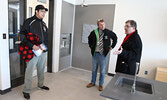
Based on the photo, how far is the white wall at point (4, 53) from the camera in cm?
218

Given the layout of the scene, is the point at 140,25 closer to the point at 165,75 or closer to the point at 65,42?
the point at 165,75

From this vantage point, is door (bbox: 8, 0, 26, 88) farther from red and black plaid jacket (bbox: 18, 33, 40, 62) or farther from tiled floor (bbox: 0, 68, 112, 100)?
red and black plaid jacket (bbox: 18, 33, 40, 62)

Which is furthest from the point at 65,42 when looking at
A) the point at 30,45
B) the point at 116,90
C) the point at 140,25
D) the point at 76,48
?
the point at 116,90

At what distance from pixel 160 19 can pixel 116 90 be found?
274 cm

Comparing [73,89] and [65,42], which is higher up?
[65,42]

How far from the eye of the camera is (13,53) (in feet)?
8.52

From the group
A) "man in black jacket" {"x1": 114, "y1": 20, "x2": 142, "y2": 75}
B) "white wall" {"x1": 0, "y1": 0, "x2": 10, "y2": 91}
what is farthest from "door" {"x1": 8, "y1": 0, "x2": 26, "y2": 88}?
"man in black jacket" {"x1": 114, "y1": 20, "x2": 142, "y2": 75}

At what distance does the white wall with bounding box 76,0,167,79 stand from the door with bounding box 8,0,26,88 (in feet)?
7.89

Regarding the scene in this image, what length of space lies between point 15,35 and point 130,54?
225 cm

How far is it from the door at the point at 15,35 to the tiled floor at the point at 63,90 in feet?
0.77

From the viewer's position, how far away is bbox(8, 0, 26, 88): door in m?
2.47

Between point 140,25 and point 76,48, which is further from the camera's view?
point 76,48

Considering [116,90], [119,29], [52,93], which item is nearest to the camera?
[116,90]

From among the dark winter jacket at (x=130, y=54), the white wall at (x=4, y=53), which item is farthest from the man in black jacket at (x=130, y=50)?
the white wall at (x=4, y=53)
